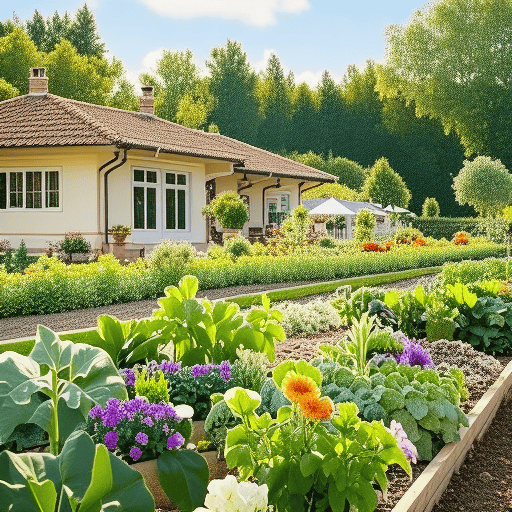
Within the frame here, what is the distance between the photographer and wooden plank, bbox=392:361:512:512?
2977 mm

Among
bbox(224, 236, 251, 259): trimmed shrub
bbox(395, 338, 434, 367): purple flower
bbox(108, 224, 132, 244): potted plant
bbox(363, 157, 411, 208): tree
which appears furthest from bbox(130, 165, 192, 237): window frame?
bbox(363, 157, 411, 208): tree

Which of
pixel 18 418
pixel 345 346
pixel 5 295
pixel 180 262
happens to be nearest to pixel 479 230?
pixel 180 262

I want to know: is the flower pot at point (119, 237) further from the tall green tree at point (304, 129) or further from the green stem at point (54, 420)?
the tall green tree at point (304, 129)

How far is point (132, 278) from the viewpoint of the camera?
10.6 m

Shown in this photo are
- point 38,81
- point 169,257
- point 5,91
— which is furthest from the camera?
point 5,91

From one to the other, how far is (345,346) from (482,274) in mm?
7638

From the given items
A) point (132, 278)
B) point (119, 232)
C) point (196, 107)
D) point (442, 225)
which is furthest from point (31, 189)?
point (196, 107)

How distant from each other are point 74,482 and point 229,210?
17.2 meters

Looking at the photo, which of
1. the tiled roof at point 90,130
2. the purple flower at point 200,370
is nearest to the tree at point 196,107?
the tiled roof at point 90,130

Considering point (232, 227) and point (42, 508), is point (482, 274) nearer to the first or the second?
point (232, 227)

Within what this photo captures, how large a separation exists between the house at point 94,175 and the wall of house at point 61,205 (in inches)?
1.0

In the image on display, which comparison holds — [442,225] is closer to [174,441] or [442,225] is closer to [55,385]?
[174,441]

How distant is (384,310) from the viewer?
6.00 m

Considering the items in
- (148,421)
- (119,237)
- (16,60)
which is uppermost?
(16,60)
